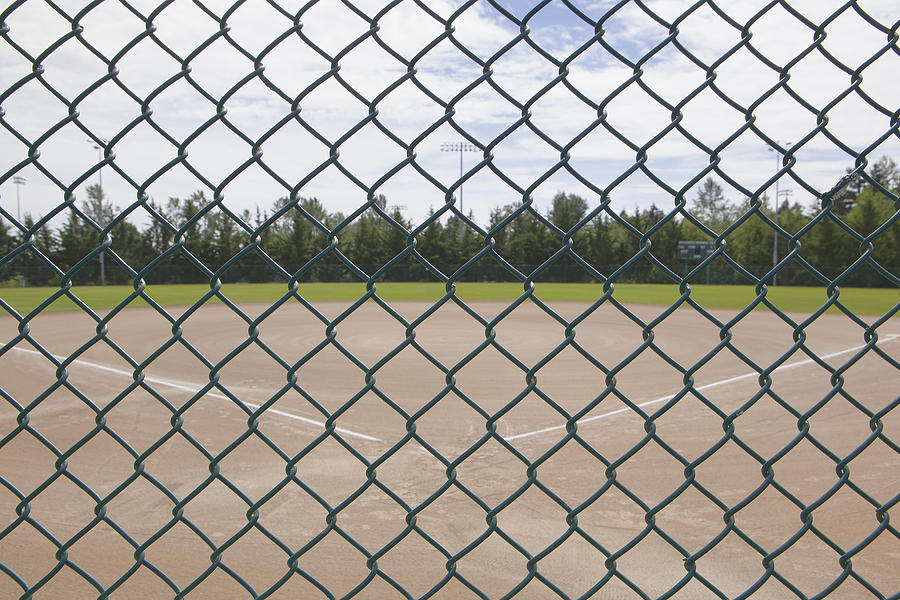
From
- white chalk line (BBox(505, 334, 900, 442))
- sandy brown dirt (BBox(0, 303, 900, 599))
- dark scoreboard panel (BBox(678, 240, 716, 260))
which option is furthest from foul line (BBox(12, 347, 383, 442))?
dark scoreboard panel (BBox(678, 240, 716, 260))

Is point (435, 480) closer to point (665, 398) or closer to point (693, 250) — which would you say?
point (665, 398)

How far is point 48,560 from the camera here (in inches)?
201

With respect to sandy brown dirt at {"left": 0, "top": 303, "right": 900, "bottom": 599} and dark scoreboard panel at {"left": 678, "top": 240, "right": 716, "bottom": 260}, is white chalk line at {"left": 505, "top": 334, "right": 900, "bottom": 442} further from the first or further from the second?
dark scoreboard panel at {"left": 678, "top": 240, "right": 716, "bottom": 260}

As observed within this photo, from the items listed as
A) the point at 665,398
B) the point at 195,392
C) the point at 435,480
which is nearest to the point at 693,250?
the point at 665,398

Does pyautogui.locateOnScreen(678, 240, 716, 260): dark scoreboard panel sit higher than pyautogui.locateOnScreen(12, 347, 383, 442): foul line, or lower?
higher

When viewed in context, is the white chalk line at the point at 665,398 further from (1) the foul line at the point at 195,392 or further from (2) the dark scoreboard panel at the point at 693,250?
(2) the dark scoreboard panel at the point at 693,250

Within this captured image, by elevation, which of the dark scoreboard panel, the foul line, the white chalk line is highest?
the dark scoreboard panel

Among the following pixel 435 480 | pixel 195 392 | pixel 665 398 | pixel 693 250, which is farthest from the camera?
pixel 693 250

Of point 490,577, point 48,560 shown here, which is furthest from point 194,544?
point 490,577

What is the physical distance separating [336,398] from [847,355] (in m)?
11.9

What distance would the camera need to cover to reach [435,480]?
675cm

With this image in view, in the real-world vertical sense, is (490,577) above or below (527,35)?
below

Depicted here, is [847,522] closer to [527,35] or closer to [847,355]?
[527,35]

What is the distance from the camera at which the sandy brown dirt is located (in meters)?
1.98
